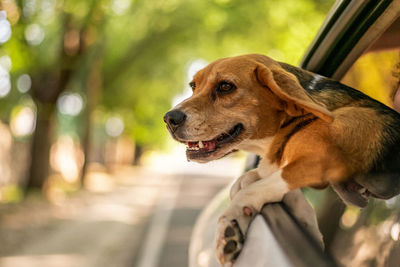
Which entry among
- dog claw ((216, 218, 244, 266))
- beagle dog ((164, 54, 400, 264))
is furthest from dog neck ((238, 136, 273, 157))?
dog claw ((216, 218, 244, 266))

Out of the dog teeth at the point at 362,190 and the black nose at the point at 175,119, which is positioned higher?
the dog teeth at the point at 362,190

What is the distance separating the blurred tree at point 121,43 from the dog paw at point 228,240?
9292 millimetres

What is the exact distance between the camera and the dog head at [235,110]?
1126 mm

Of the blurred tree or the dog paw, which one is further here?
the blurred tree

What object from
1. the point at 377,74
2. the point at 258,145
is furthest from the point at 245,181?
the point at 377,74

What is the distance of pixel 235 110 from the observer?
118 cm

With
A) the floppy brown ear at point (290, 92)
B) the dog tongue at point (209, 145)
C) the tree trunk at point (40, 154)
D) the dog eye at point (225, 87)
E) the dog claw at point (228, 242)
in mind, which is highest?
the floppy brown ear at point (290, 92)

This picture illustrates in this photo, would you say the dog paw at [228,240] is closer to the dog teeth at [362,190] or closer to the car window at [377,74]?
the dog teeth at [362,190]

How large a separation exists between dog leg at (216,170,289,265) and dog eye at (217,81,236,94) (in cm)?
25

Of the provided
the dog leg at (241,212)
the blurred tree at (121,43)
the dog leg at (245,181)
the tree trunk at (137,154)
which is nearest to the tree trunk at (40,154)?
the blurred tree at (121,43)

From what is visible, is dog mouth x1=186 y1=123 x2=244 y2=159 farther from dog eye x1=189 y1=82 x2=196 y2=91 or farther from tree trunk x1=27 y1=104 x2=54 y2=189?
tree trunk x1=27 y1=104 x2=54 y2=189

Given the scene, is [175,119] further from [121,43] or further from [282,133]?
[121,43]

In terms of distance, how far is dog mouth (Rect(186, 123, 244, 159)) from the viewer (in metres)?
1.16

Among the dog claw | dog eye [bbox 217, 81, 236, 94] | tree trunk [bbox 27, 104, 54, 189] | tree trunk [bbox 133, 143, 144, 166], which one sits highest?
dog eye [bbox 217, 81, 236, 94]
